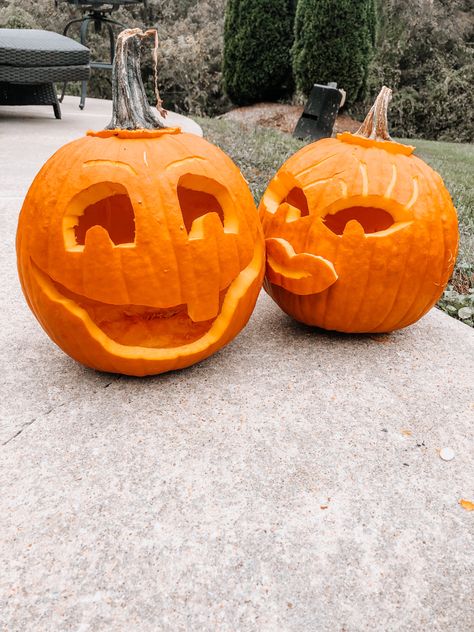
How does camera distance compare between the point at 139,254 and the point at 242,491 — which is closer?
the point at 242,491

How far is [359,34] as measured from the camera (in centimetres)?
885

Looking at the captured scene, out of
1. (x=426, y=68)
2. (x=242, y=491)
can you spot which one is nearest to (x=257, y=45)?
(x=426, y=68)

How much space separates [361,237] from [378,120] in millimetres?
467

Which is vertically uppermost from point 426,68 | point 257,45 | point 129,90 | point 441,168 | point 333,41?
point 129,90

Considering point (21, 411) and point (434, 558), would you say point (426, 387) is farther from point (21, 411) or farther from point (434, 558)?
point (21, 411)

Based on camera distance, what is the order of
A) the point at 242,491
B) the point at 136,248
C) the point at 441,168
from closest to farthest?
the point at 242,491 < the point at 136,248 < the point at 441,168

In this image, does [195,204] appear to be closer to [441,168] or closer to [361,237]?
[361,237]

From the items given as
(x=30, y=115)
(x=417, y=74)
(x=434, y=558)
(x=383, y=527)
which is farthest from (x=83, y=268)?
(x=417, y=74)

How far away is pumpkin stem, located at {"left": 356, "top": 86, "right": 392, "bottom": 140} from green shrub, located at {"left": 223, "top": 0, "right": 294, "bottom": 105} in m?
8.40

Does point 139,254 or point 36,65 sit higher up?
point 139,254

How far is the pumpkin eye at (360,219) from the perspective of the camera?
1.93 m

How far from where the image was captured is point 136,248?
153 centimetres

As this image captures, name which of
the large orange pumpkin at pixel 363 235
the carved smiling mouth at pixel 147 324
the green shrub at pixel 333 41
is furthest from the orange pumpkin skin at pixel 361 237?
the green shrub at pixel 333 41

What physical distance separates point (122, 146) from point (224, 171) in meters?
0.31
